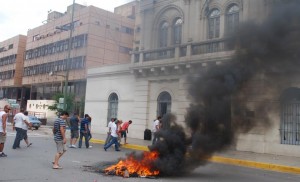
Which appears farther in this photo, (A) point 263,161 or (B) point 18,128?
(B) point 18,128

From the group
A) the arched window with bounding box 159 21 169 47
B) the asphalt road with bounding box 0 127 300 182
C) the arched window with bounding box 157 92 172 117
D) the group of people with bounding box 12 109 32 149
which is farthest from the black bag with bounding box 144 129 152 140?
the asphalt road with bounding box 0 127 300 182

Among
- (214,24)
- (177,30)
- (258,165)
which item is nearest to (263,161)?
(258,165)

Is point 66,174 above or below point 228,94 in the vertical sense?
below

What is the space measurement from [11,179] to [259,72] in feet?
22.1

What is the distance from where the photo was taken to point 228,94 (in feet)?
28.3

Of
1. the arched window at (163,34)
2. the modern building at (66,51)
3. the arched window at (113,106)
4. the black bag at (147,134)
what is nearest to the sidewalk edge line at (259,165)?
the black bag at (147,134)

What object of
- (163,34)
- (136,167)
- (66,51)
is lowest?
(136,167)

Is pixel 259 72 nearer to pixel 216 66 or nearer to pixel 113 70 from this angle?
pixel 216 66

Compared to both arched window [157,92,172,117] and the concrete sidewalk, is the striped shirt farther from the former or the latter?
arched window [157,92,172,117]

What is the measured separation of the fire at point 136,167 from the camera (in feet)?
26.1

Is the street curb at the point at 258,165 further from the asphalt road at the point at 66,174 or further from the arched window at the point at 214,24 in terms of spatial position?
the arched window at the point at 214,24

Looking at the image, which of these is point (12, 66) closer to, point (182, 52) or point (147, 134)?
point (147, 134)

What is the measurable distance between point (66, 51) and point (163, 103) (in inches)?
999

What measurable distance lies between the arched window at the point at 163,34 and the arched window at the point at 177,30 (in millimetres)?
667
